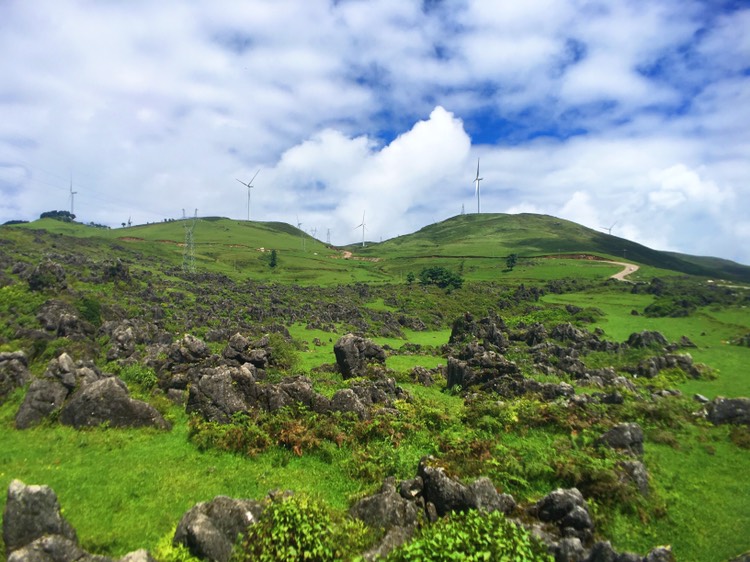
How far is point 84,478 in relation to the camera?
17.7m

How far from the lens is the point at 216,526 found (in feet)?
43.3

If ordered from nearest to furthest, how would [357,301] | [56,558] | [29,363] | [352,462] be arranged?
[56,558] → [352,462] → [29,363] → [357,301]

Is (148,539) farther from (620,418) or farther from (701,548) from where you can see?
→ (620,418)

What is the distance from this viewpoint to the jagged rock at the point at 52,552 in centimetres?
1044

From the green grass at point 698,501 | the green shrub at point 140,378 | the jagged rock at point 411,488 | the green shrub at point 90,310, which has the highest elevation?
the green shrub at point 90,310

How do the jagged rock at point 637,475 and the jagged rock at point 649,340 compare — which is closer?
the jagged rock at point 637,475

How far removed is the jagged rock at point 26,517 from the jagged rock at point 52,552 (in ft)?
3.04

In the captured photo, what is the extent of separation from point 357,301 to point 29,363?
73791mm

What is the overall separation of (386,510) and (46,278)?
192 feet

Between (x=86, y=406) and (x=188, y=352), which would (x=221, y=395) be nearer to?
(x=86, y=406)

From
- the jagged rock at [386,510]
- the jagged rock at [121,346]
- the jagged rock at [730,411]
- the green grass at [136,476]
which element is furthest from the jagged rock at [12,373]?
the jagged rock at [730,411]

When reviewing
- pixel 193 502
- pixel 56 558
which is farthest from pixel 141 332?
pixel 56 558

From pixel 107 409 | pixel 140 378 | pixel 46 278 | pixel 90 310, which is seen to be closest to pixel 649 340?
pixel 140 378

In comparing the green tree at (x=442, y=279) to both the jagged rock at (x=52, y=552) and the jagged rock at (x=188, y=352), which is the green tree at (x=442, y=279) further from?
the jagged rock at (x=52, y=552)
